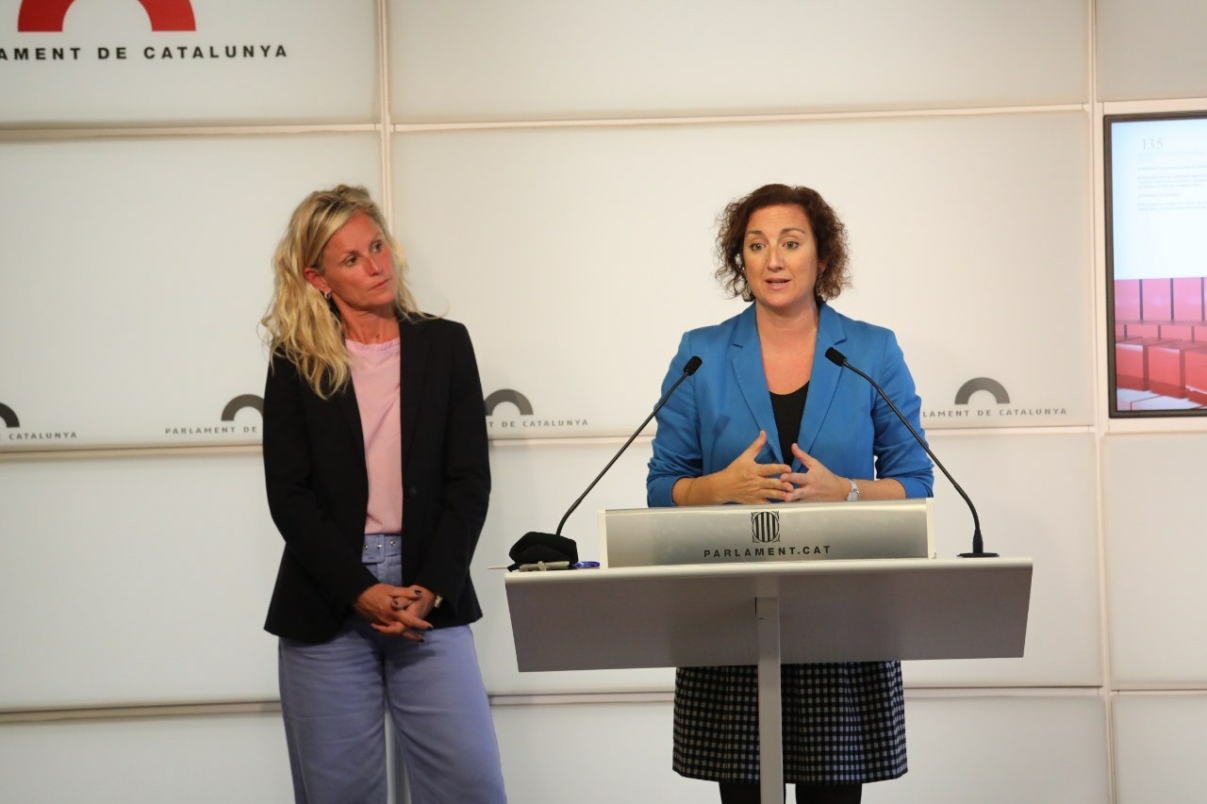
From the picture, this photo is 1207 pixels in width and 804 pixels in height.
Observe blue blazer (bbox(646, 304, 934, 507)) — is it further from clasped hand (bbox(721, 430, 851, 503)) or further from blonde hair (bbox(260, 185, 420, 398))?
blonde hair (bbox(260, 185, 420, 398))

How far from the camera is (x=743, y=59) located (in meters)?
3.83

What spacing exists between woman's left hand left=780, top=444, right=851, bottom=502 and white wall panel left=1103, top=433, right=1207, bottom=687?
1.86 metres

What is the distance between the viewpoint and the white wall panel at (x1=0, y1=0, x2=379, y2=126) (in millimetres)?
3861

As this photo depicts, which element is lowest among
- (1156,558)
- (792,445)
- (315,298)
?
(1156,558)

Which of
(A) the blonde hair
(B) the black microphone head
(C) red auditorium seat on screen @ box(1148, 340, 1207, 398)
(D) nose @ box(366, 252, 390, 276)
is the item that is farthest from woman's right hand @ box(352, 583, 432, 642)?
(C) red auditorium seat on screen @ box(1148, 340, 1207, 398)

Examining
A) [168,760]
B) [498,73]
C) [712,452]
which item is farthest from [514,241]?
[168,760]

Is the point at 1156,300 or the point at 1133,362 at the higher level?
the point at 1156,300

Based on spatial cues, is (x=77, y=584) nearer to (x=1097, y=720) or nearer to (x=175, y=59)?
(x=175, y=59)

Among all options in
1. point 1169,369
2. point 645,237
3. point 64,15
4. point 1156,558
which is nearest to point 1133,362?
point 1169,369

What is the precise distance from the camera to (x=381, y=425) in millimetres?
3016

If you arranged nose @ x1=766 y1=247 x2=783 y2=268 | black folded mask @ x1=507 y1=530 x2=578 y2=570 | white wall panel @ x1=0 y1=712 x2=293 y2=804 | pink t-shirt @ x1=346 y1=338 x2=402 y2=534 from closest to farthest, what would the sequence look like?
black folded mask @ x1=507 y1=530 x2=578 y2=570 < nose @ x1=766 y1=247 x2=783 y2=268 < pink t-shirt @ x1=346 y1=338 x2=402 y2=534 < white wall panel @ x1=0 y1=712 x2=293 y2=804

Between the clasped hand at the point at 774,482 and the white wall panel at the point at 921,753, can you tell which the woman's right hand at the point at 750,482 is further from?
the white wall panel at the point at 921,753

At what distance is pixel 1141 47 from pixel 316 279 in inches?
Answer: 97.8

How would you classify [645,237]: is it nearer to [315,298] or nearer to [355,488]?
[315,298]
